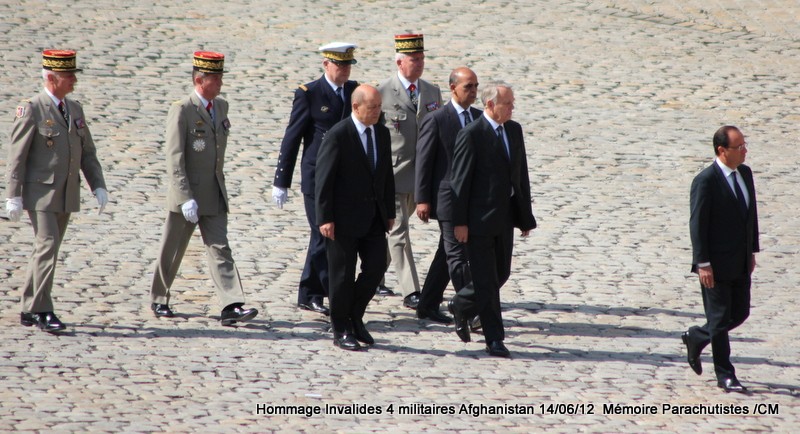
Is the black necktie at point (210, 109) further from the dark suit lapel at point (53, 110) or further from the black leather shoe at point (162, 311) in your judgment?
the black leather shoe at point (162, 311)

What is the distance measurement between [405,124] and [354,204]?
152 cm

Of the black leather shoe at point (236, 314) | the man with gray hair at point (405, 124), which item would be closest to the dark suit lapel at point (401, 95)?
the man with gray hair at point (405, 124)

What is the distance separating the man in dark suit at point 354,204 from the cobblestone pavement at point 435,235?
38 cm

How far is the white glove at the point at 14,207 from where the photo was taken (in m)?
8.65

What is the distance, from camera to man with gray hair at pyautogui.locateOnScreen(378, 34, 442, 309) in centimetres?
983

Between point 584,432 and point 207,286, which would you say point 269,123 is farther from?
point 584,432

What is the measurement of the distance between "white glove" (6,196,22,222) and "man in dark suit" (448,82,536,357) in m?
3.00

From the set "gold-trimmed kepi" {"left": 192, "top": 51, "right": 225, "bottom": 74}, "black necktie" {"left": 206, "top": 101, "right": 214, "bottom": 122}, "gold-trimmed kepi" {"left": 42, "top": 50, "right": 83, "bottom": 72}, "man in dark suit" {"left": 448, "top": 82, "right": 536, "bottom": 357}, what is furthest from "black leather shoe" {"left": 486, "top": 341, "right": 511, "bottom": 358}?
"gold-trimmed kepi" {"left": 42, "top": 50, "right": 83, "bottom": 72}

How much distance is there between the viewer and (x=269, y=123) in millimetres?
14906

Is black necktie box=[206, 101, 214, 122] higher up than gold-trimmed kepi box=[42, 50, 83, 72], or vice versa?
gold-trimmed kepi box=[42, 50, 83, 72]

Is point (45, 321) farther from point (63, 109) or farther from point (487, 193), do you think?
point (487, 193)

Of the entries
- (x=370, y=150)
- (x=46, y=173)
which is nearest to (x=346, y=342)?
(x=370, y=150)

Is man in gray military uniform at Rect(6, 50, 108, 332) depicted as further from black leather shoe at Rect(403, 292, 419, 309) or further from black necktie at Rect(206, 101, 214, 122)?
black leather shoe at Rect(403, 292, 419, 309)

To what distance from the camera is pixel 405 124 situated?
32.6 feet
